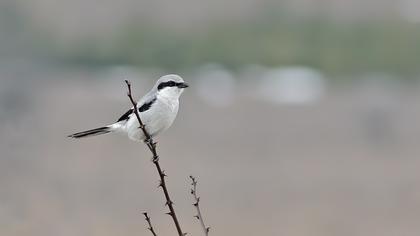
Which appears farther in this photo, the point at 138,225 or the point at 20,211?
the point at 138,225

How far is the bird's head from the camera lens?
5.07 meters

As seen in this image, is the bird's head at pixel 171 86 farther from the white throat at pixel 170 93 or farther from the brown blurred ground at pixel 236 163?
the brown blurred ground at pixel 236 163

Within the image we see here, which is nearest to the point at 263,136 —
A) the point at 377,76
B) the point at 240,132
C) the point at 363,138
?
the point at 240,132

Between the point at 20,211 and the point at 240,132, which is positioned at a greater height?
the point at 240,132

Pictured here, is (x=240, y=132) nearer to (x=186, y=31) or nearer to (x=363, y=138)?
(x=363, y=138)

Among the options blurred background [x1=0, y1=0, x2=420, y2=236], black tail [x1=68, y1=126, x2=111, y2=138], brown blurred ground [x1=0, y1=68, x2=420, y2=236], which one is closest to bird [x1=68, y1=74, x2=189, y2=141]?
black tail [x1=68, y1=126, x2=111, y2=138]

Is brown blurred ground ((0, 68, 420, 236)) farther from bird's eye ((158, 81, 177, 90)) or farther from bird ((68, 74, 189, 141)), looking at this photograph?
bird's eye ((158, 81, 177, 90))

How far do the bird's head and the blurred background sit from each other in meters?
1.51

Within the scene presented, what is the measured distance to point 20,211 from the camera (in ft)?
21.1

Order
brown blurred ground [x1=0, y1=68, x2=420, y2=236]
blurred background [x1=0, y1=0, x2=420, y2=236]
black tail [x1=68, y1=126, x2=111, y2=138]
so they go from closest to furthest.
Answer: black tail [x1=68, y1=126, x2=111, y2=138] → brown blurred ground [x1=0, y1=68, x2=420, y2=236] → blurred background [x1=0, y1=0, x2=420, y2=236]

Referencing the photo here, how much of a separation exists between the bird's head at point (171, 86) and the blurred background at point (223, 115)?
1507 millimetres

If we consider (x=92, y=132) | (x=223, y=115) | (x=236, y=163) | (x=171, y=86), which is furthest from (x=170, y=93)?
(x=223, y=115)

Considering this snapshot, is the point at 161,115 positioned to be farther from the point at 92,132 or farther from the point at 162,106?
the point at 92,132

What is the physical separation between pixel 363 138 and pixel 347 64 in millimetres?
12073
